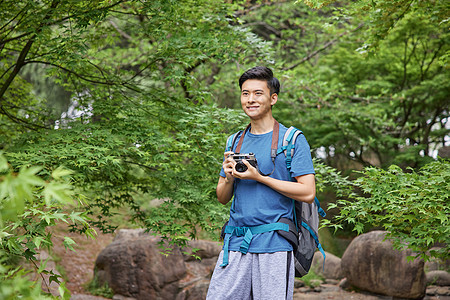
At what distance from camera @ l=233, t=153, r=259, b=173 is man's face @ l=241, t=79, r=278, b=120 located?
0.85 feet

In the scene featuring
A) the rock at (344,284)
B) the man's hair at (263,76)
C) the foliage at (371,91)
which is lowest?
the rock at (344,284)

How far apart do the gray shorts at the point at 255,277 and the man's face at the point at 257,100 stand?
0.75 meters

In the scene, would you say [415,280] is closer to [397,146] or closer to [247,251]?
[397,146]

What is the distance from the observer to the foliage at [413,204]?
3213 mm

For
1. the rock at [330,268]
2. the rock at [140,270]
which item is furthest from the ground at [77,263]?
the rock at [330,268]

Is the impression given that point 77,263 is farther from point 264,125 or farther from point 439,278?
point 264,125

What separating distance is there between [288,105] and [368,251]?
3.45 m

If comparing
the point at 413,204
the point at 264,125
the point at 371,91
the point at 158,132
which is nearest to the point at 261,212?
the point at 264,125

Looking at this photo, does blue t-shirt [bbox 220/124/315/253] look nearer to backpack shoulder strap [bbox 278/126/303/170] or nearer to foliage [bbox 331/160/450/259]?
backpack shoulder strap [bbox 278/126/303/170]

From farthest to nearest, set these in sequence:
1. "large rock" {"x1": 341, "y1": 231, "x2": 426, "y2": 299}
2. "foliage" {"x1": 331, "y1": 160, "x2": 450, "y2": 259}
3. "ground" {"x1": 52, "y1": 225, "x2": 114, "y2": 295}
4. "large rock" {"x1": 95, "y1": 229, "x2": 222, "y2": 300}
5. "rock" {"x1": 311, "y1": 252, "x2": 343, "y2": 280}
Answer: "rock" {"x1": 311, "y1": 252, "x2": 343, "y2": 280} < "ground" {"x1": 52, "y1": 225, "x2": 114, "y2": 295} < "large rock" {"x1": 341, "y1": 231, "x2": 426, "y2": 299} < "large rock" {"x1": 95, "y1": 229, "x2": 222, "y2": 300} < "foliage" {"x1": 331, "y1": 160, "x2": 450, "y2": 259}

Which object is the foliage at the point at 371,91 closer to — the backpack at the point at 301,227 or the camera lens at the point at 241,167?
the backpack at the point at 301,227

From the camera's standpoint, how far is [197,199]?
4.00 m

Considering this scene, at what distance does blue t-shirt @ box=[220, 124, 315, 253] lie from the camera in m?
2.07

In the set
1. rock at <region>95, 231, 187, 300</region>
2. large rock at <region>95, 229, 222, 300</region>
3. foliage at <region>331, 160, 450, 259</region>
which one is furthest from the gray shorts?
rock at <region>95, 231, 187, 300</region>
